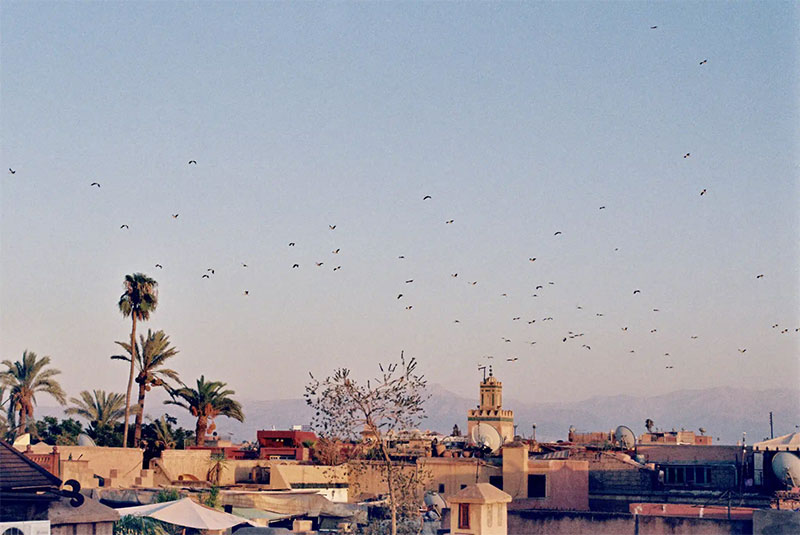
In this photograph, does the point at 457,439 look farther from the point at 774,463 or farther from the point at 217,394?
the point at 774,463

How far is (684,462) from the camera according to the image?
47312mm

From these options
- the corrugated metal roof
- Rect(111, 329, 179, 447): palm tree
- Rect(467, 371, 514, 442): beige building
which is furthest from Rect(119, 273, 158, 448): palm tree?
Rect(467, 371, 514, 442): beige building

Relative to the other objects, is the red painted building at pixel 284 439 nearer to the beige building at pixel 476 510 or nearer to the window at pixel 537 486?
the window at pixel 537 486

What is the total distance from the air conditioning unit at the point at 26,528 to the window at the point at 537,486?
33.3 meters

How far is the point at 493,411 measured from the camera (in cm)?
11388

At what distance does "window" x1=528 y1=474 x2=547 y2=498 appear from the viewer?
44.6 m

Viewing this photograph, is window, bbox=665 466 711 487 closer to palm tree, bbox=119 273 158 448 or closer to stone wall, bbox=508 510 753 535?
stone wall, bbox=508 510 753 535

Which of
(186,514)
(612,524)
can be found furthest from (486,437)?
(186,514)

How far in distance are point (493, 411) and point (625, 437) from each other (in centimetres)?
5074

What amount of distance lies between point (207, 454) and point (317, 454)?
9.08 m

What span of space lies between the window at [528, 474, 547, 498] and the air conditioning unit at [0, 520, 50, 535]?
3326cm

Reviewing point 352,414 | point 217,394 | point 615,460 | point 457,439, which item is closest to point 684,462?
point 615,460

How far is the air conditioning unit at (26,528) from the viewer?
1362 centimetres

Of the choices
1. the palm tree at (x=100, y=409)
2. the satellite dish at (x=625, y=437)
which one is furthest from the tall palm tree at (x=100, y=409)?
the satellite dish at (x=625, y=437)
